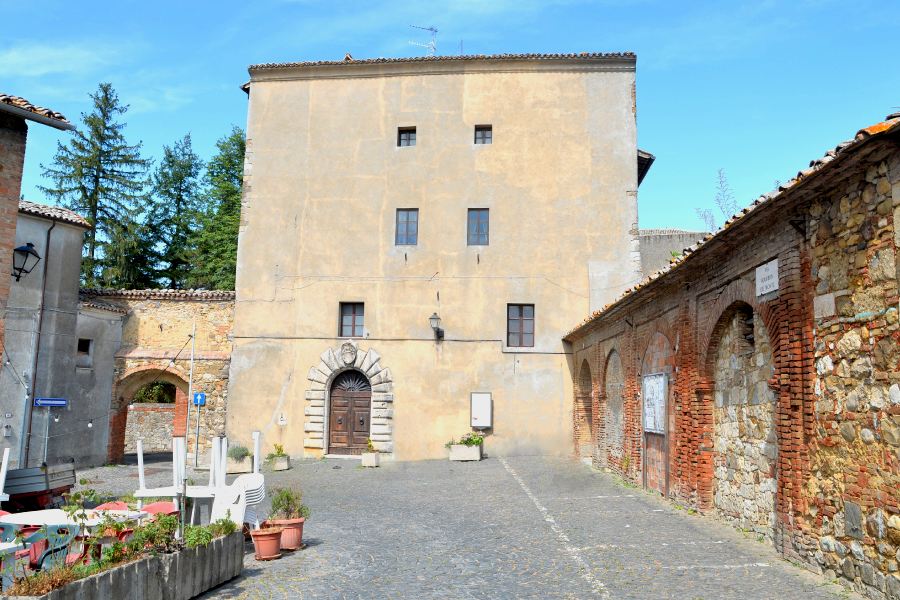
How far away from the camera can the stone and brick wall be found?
10.1 meters

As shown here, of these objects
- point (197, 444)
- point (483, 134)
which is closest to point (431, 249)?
point (483, 134)

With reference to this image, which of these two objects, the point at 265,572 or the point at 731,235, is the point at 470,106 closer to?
the point at 731,235

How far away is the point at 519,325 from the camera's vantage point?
19906mm

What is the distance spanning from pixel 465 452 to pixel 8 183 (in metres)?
12.1

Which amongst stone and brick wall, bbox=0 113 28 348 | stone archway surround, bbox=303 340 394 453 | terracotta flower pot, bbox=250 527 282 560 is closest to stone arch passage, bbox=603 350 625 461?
stone archway surround, bbox=303 340 394 453

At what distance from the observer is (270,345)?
2022 cm

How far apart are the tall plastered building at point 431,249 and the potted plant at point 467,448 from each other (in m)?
0.68

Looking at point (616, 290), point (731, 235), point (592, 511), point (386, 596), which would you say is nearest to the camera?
point (386, 596)

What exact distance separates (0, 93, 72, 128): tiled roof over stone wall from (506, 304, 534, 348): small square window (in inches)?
485

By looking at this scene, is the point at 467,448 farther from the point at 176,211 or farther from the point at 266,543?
the point at 176,211

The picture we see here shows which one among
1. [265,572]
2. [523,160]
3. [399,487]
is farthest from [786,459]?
[523,160]

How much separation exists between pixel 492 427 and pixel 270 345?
22.1ft

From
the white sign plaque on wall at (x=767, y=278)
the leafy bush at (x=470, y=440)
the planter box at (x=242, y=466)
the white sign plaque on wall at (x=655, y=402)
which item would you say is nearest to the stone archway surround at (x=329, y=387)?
the planter box at (x=242, y=466)

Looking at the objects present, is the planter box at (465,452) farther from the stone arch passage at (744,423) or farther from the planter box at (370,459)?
the stone arch passage at (744,423)
